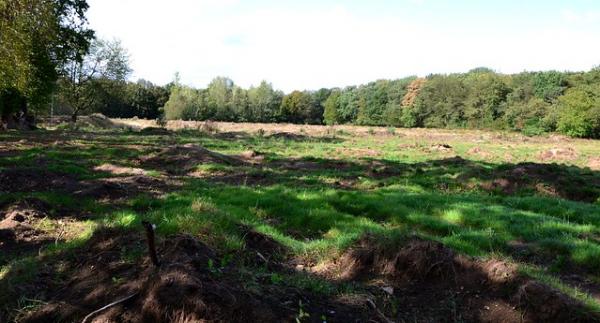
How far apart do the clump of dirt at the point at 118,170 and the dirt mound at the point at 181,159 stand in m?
1.29

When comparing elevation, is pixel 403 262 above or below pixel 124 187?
above

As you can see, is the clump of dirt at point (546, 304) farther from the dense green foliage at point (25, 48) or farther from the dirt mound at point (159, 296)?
the dense green foliage at point (25, 48)

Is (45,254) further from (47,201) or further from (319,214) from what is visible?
(319,214)

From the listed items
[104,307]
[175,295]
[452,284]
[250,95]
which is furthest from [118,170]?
[250,95]

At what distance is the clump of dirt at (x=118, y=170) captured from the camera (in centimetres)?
1403

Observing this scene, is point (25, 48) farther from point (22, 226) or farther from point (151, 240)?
point (151, 240)

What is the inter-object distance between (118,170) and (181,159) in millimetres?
3216

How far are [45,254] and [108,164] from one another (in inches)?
417

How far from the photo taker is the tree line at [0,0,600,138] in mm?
22797

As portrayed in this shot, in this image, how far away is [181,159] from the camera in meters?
17.5

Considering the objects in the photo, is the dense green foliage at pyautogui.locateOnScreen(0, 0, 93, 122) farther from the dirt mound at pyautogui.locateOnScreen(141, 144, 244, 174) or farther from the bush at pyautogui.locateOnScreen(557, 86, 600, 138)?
the bush at pyautogui.locateOnScreen(557, 86, 600, 138)

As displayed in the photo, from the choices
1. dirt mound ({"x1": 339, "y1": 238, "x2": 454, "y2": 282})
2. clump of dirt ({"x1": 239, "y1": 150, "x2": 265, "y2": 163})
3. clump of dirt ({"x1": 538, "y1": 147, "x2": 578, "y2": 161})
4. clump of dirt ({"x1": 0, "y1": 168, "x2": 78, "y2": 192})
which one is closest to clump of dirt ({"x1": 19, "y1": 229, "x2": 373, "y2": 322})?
dirt mound ({"x1": 339, "y1": 238, "x2": 454, "y2": 282})

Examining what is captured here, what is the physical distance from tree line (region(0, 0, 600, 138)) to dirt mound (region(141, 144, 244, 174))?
8.08m

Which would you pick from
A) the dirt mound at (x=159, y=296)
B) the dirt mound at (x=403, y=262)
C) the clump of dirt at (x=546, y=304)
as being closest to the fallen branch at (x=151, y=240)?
the dirt mound at (x=159, y=296)
